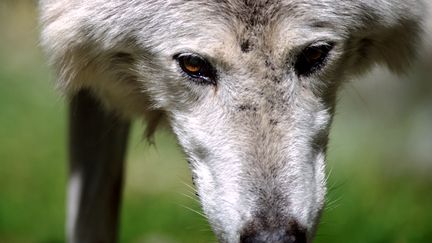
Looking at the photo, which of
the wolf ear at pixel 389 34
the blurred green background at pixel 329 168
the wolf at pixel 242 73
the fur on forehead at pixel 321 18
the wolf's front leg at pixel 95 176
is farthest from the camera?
the blurred green background at pixel 329 168

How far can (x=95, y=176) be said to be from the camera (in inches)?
183

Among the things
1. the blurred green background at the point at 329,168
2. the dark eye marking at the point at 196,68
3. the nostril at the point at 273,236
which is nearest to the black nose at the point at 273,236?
the nostril at the point at 273,236

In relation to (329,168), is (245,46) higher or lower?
higher

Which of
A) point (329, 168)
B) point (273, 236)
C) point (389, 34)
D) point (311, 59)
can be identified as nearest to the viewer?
point (273, 236)

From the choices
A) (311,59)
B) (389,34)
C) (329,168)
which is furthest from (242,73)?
(329,168)

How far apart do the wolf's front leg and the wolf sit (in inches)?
31.3

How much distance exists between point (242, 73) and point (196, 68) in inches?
7.1

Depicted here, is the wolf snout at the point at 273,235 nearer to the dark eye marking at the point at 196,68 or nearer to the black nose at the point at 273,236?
the black nose at the point at 273,236

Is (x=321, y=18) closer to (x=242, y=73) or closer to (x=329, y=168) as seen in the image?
(x=242, y=73)

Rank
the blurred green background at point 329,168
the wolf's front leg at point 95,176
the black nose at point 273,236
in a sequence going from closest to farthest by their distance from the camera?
the black nose at point 273,236, the wolf's front leg at point 95,176, the blurred green background at point 329,168

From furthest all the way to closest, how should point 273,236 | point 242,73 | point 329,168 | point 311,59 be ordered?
point 329,168, point 311,59, point 242,73, point 273,236

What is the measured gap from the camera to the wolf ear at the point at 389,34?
357 centimetres

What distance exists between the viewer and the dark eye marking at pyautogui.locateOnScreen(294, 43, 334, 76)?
341 centimetres

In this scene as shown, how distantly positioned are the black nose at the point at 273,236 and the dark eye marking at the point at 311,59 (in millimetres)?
595
